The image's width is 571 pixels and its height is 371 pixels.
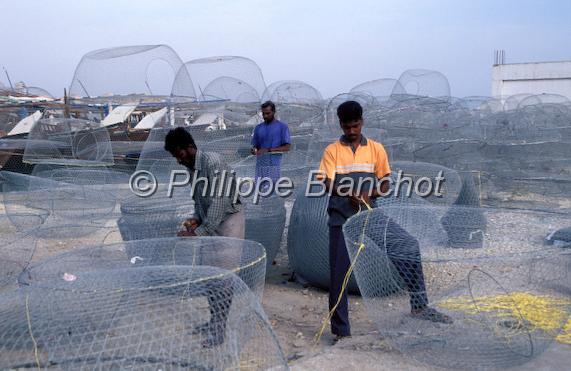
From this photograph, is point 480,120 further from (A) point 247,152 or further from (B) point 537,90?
(B) point 537,90

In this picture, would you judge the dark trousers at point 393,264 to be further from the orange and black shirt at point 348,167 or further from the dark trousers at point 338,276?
the orange and black shirt at point 348,167

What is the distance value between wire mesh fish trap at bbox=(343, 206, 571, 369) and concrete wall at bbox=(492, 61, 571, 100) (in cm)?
2065

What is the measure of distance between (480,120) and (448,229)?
19.6 feet

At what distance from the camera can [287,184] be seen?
235 inches

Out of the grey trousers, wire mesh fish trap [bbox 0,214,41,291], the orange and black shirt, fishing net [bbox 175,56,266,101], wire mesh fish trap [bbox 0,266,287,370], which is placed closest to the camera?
wire mesh fish trap [bbox 0,266,287,370]

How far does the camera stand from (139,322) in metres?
2.73

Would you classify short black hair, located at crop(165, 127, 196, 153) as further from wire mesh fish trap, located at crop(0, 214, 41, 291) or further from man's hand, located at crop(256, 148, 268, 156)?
man's hand, located at crop(256, 148, 268, 156)

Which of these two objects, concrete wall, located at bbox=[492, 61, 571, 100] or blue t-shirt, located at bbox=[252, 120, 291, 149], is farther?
concrete wall, located at bbox=[492, 61, 571, 100]

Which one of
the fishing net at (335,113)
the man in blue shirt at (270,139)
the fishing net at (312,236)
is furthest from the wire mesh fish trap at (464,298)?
the fishing net at (335,113)

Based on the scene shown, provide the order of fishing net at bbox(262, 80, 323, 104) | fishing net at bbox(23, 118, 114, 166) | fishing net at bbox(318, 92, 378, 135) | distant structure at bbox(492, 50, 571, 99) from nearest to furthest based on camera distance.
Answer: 1. fishing net at bbox(318, 92, 378, 135)
2. fishing net at bbox(23, 118, 114, 166)
3. fishing net at bbox(262, 80, 323, 104)
4. distant structure at bbox(492, 50, 571, 99)

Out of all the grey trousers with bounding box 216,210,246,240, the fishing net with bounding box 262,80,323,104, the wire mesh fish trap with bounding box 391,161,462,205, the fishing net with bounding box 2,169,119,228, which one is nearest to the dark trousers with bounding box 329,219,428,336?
the grey trousers with bounding box 216,210,246,240

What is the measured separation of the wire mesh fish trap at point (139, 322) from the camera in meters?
2.70

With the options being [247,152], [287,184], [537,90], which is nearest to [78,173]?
[247,152]

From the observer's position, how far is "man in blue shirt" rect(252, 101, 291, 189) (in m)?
6.58
